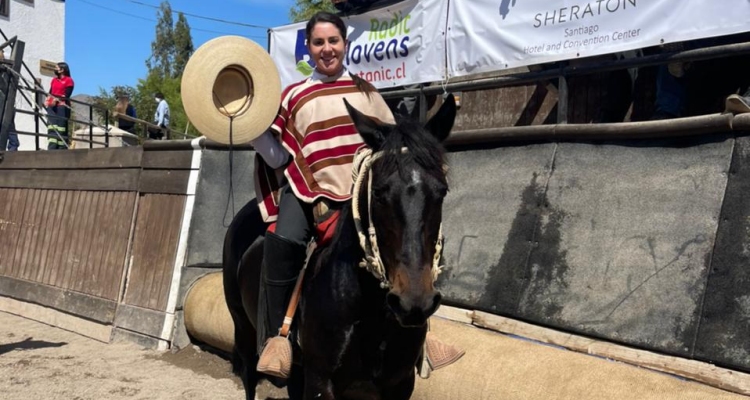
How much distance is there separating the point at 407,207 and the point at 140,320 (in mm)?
6111

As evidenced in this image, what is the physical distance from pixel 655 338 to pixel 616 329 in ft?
0.89

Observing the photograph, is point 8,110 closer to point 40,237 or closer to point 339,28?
point 40,237

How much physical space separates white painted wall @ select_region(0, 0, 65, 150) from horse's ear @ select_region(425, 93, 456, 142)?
28.4m

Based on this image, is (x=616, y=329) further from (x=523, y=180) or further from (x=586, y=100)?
(x=586, y=100)

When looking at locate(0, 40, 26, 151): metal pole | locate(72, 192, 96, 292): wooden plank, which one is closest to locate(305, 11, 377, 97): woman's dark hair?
locate(72, 192, 96, 292): wooden plank

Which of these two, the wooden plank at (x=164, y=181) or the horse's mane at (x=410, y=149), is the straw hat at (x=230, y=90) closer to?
the horse's mane at (x=410, y=149)

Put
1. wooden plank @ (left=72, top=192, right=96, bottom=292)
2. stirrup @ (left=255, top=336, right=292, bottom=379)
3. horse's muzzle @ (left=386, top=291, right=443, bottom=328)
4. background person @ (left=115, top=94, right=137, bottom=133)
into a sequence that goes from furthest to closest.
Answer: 1. background person @ (left=115, top=94, right=137, bottom=133)
2. wooden plank @ (left=72, top=192, right=96, bottom=292)
3. stirrup @ (left=255, top=336, right=292, bottom=379)
4. horse's muzzle @ (left=386, top=291, right=443, bottom=328)

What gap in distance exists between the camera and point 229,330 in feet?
21.8

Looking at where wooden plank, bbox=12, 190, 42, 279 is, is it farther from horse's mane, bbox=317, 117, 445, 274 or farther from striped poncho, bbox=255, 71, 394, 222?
horse's mane, bbox=317, 117, 445, 274

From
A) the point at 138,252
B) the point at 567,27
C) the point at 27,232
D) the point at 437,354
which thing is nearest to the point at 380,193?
the point at 437,354

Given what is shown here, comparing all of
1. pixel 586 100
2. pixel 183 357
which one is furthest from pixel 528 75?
pixel 183 357

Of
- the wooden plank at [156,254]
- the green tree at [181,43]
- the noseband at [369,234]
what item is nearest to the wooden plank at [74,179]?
the wooden plank at [156,254]

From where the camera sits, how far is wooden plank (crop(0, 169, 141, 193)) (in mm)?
8547

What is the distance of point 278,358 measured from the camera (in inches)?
136
